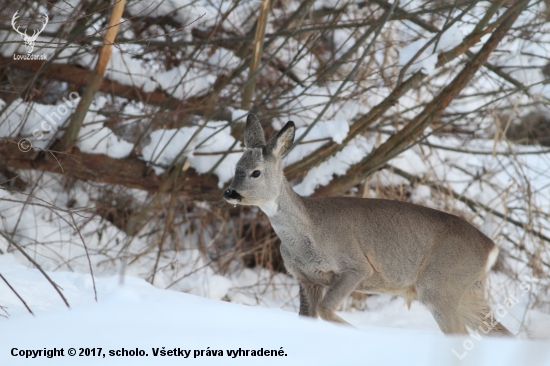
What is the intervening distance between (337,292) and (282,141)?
121cm

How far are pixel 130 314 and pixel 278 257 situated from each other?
5.93m

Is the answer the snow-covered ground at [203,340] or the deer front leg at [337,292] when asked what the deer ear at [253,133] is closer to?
the deer front leg at [337,292]

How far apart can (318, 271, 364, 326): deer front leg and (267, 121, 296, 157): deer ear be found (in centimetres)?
105

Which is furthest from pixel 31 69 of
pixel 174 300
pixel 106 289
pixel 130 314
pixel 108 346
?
pixel 108 346

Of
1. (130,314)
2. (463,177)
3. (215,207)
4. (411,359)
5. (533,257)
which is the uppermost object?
(463,177)

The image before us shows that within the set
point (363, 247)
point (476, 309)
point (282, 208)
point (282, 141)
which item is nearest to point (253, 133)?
point (282, 141)

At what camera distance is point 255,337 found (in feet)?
10.6

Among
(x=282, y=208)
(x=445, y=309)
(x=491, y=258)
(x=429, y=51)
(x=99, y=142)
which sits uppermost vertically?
(x=429, y=51)

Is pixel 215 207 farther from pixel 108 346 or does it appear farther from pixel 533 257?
pixel 108 346

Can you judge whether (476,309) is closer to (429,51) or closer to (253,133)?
(253,133)

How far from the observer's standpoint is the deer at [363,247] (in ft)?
16.3

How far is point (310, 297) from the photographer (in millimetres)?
5176

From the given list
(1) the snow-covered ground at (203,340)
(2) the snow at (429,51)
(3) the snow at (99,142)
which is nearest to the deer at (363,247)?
(1) the snow-covered ground at (203,340)

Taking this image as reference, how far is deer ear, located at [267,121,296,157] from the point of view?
496cm
